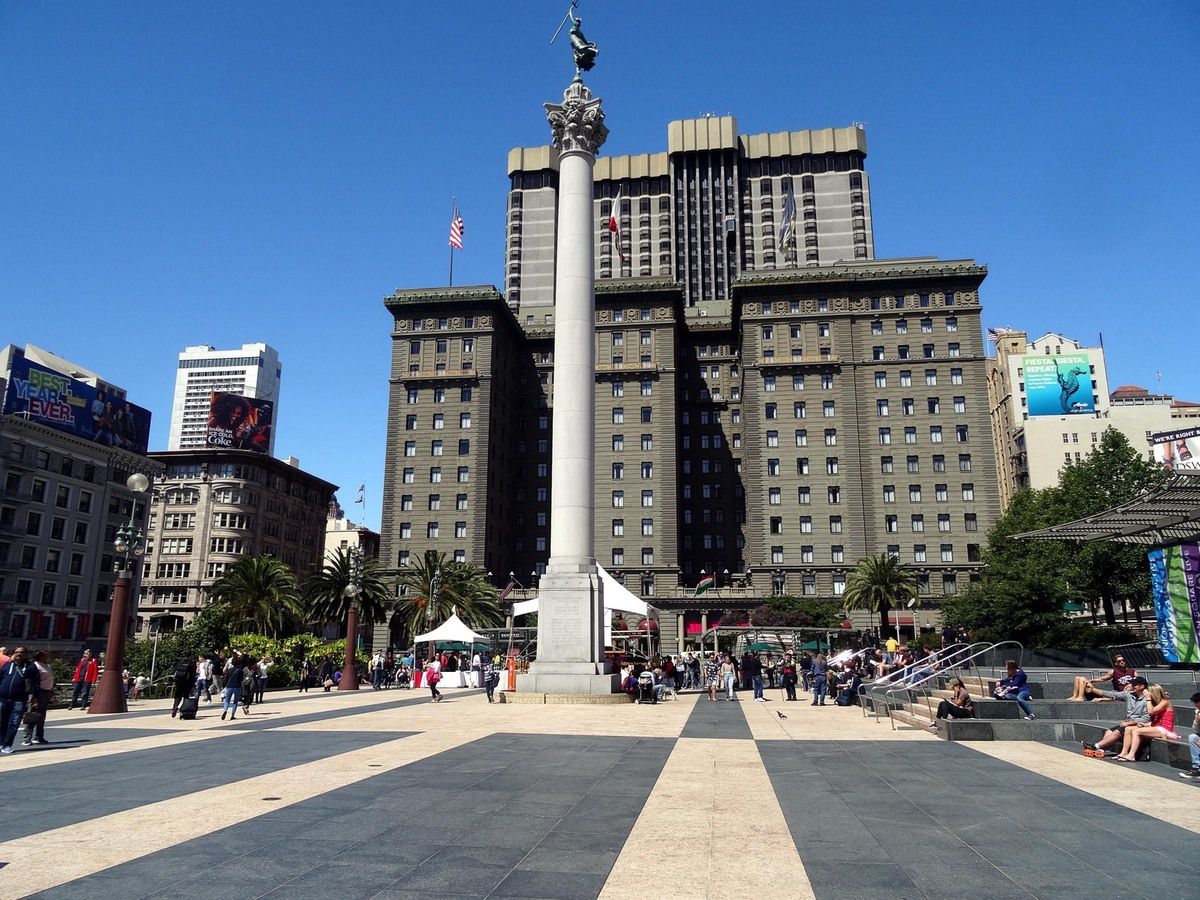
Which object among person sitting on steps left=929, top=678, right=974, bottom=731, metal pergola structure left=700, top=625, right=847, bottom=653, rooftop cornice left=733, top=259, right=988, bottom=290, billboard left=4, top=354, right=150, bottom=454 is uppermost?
rooftop cornice left=733, top=259, right=988, bottom=290

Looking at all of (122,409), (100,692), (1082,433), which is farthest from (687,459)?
(100,692)

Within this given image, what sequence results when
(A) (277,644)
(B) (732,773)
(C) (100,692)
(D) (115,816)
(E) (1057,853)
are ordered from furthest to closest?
(A) (277,644) < (C) (100,692) < (B) (732,773) < (D) (115,816) < (E) (1057,853)

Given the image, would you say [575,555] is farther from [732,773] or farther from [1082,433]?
[1082,433]

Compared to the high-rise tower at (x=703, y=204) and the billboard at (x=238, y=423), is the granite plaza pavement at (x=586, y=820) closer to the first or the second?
the billboard at (x=238, y=423)

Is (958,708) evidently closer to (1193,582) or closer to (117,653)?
(1193,582)

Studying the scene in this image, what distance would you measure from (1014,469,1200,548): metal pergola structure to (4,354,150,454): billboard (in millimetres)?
89119

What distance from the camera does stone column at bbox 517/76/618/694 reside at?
31.3m

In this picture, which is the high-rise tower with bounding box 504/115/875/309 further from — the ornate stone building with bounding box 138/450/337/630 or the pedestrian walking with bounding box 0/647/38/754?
the pedestrian walking with bounding box 0/647/38/754

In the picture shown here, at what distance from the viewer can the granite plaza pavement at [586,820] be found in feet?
24.3

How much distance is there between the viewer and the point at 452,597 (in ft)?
225

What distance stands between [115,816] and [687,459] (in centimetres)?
9531

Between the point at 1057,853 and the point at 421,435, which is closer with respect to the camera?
the point at 1057,853

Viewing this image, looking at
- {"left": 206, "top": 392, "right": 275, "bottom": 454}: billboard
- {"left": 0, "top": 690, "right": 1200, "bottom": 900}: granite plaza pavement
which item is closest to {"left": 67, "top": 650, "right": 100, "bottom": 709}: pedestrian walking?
{"left": 0, "top": 690, "right": 1200, "bottom": 900}: granite plaza pavement

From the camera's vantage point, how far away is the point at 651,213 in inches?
5719
